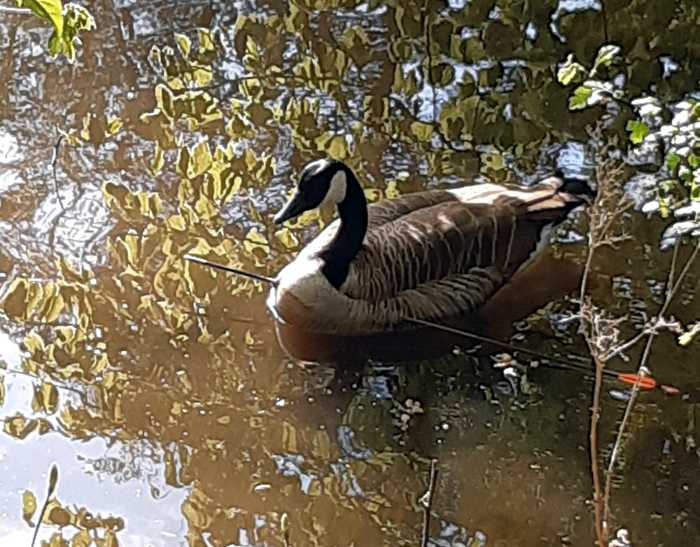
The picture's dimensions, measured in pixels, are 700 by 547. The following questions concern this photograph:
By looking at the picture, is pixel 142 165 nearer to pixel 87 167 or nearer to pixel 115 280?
pixel 87 167

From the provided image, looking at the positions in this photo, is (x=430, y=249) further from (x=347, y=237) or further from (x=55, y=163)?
(x=55, y=163)

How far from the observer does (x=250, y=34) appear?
741 cm

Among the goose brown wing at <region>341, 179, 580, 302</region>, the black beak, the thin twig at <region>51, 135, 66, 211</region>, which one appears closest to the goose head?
the black beak

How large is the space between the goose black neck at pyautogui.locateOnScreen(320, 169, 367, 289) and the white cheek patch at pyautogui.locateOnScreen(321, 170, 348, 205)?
1.1 inches

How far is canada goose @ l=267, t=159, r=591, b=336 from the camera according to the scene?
5203 mm

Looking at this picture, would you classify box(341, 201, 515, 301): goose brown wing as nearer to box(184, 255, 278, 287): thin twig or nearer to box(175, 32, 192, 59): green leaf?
box(184, 255, 278, 287): thin twig

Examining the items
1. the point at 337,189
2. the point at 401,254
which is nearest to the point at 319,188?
the point at 337,189

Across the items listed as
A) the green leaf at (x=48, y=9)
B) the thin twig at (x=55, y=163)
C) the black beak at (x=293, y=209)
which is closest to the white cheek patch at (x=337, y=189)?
the black beak at (x=293, y=209)

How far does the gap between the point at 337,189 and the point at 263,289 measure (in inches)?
24.7

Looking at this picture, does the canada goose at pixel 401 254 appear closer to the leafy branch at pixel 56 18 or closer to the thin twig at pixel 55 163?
the thin twig at pixel 55 163

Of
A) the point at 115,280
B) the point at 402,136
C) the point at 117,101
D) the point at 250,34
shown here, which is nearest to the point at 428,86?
the point at 402,136

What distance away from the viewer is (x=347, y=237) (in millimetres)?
5223

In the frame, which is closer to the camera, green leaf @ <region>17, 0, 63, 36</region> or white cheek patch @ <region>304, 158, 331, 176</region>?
green leaf @ <region>17, 0, 63, 36</region>

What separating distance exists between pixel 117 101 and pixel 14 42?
1099 millimetres
